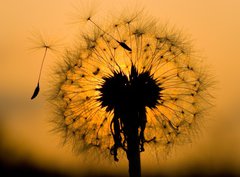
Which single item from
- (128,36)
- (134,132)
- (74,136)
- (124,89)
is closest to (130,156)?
(134,132)

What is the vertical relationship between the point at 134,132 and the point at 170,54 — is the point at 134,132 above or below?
below

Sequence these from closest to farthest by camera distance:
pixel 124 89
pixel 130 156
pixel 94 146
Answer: pixel 130 156 → pixel 124 89 → pixel 94 146

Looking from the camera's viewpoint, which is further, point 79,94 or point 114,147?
point 79,94

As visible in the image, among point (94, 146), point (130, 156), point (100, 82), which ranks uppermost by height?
point (100, 82)

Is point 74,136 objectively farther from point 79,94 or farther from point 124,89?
point 124,89

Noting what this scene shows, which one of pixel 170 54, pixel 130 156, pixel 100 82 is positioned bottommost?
pixel 130 156

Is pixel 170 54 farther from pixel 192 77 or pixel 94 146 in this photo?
pixel 94 146

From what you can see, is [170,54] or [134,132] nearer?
[134,132]

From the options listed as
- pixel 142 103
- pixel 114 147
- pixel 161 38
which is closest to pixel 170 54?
pixel 161 38

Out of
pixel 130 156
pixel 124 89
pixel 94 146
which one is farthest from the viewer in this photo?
pixel 94 146
